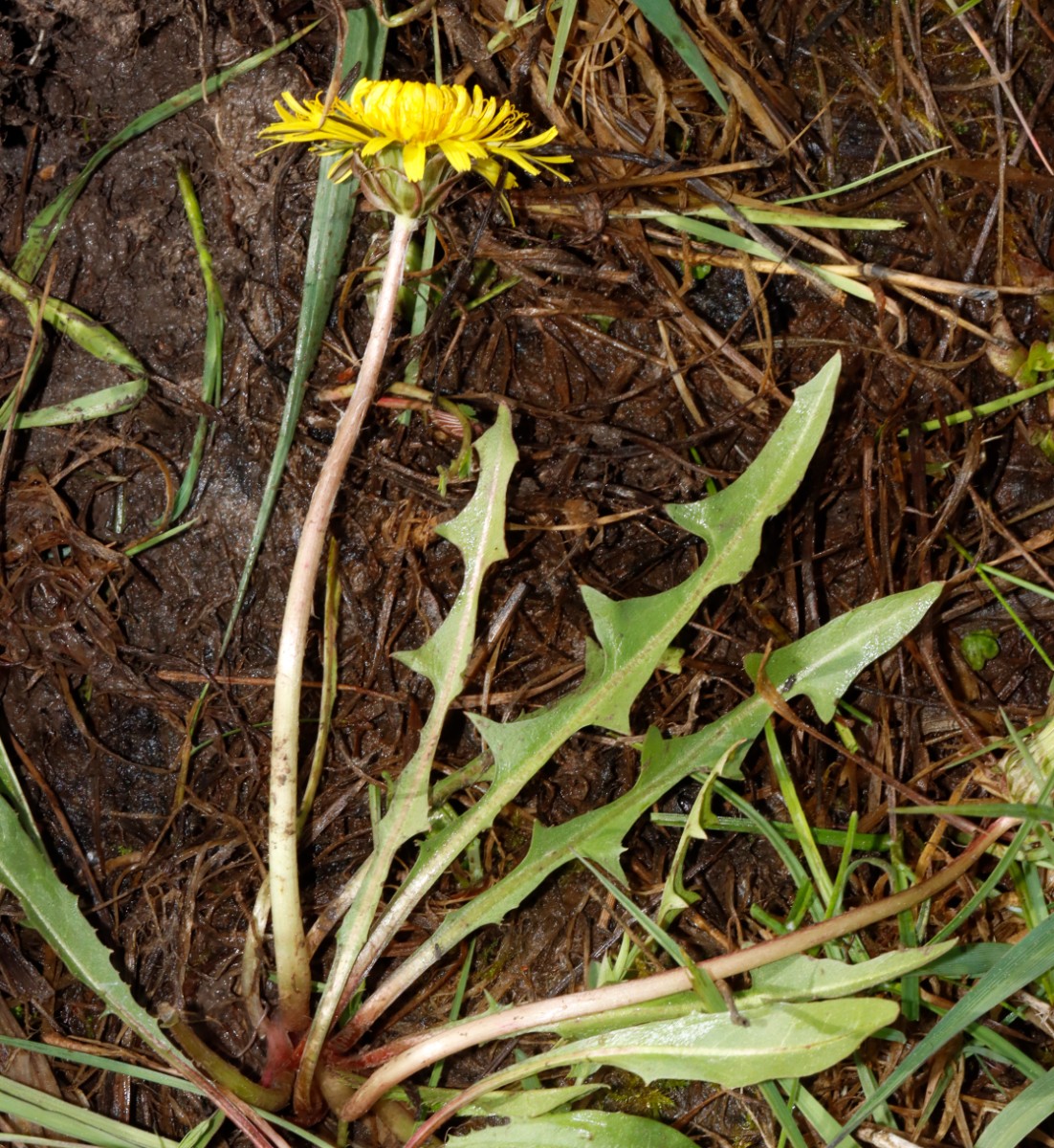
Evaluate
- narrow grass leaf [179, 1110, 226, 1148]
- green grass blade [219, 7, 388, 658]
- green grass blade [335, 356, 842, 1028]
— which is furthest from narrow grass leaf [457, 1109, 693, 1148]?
green grass blade [219, 7, 388, 658]

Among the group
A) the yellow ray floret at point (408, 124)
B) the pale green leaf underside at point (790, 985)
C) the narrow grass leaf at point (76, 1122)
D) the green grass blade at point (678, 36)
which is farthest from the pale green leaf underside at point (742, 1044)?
the green grass blade at point (678, 36)

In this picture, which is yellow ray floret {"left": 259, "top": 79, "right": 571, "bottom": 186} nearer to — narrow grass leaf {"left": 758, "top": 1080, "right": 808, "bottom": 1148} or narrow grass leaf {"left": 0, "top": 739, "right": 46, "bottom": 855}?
narrow grass leaf {"left": 0, "top": 739, "right": 46, "bottom": 855}

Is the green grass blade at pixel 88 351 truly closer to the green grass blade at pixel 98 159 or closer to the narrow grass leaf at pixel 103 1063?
the green grass blade at pixel 98 159

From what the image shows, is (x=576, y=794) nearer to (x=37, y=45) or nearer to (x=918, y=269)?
(x=918, y=269)

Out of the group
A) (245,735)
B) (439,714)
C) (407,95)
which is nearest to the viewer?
(407,95)

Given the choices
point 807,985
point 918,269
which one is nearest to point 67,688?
point 807,985

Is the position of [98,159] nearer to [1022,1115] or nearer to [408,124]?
[408,124]

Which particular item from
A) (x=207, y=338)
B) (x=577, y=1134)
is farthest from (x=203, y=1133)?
(x=207, y=338)
